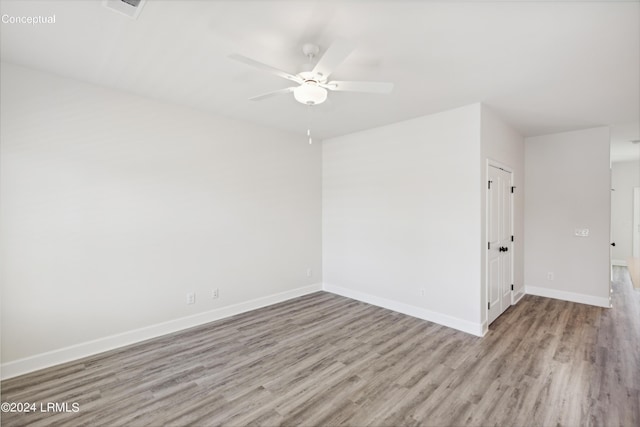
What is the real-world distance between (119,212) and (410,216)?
12.0 ft

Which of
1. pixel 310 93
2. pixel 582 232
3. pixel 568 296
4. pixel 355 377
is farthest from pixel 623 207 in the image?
pixel 310 93

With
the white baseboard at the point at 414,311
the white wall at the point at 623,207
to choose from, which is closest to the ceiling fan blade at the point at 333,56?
the white baseboard at the point at 414,311

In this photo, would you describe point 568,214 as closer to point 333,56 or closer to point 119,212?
point 333,56

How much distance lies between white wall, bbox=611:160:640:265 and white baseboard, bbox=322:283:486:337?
665 centimetres

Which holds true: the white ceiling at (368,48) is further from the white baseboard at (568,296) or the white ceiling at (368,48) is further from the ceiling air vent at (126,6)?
the white baseboard at (568,296)

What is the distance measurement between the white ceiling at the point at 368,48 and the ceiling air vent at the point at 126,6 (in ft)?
0.17

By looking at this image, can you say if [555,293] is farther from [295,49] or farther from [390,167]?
[295,49]

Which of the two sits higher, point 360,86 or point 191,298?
point 360,86

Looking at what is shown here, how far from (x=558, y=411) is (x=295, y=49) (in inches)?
136

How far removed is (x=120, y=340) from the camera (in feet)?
10.2

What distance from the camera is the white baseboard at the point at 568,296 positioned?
4.38 meters

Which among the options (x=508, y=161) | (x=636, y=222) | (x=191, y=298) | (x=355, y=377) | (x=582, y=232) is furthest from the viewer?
(x=636, y=222)

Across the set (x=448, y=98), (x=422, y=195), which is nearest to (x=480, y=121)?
(x=448, y=98)

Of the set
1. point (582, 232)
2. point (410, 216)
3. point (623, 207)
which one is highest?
point (623, 207)
